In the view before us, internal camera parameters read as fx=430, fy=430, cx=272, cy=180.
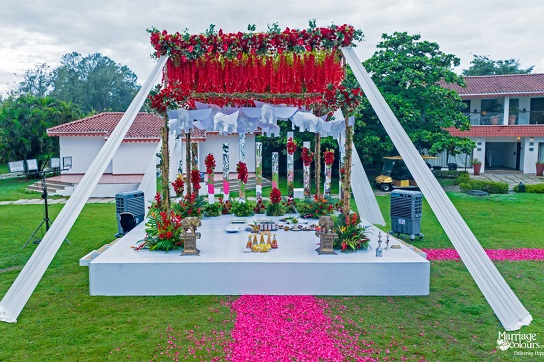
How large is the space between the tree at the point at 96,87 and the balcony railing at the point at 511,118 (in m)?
34.0

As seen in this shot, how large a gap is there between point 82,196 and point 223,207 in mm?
5829

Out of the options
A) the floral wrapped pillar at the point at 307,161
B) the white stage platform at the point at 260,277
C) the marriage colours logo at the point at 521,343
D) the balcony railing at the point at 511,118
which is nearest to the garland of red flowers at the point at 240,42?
the floral wrapped pillar at the point at 307,161

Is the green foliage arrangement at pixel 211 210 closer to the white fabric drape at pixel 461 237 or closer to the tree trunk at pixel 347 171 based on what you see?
the tree trunk at pixel 347 171

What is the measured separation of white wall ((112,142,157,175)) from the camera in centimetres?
2125

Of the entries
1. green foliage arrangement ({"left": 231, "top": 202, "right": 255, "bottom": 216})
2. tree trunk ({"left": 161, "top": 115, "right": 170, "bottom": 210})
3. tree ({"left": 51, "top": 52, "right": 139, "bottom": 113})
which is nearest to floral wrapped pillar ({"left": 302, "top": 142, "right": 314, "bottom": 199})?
green foliage arrangement ({"left": 231, "top": 202, "right": 255, "bottom": 216})

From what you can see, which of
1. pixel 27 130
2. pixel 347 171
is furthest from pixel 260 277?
pixel 27 130

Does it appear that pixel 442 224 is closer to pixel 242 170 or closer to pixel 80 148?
pixel 242 170

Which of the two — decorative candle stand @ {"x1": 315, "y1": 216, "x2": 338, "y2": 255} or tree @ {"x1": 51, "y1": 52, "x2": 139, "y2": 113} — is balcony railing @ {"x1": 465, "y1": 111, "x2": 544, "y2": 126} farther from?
tree @ {"x1": 51, "y1": 52, "x2": 139, "y2": 113}

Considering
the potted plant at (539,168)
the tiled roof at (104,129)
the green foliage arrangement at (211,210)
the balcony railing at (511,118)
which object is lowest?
the green foliage arrangement at (211,210)

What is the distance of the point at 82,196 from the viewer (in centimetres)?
646

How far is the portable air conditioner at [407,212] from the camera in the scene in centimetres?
1036

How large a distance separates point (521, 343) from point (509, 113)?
27.3m

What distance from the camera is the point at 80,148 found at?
845 inches

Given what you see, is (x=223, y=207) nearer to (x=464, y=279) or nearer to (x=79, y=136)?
(x=464, y=279)
